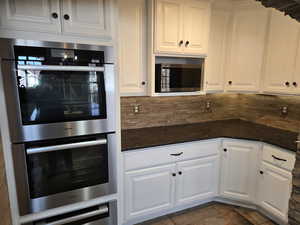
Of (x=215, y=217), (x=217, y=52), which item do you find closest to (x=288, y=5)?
(x=217, y=52)

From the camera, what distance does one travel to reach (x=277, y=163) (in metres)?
2.01

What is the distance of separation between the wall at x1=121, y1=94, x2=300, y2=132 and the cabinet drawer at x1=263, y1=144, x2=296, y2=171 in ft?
1.93

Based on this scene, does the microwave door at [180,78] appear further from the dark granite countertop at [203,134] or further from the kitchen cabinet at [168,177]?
the kitchen cabinet at [168,177]

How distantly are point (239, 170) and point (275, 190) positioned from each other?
1.29 ft

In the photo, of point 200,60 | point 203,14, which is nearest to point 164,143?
point 200,60

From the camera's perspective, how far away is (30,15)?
53.0 inches

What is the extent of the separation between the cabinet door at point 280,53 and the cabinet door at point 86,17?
1902mm

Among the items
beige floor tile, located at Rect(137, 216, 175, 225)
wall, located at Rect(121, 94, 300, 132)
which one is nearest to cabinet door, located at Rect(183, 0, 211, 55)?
wall, located at Rect(121, 94, 300, 132)

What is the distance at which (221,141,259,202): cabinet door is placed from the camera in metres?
Result: 2.25

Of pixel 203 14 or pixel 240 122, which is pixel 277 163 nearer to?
pixel 240 122

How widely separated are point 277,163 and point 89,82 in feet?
6.60

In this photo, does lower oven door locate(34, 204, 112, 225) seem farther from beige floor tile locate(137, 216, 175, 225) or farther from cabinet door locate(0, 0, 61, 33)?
cabinet door locate(0, 0, 61, 33)

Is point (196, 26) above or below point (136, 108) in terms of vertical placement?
above

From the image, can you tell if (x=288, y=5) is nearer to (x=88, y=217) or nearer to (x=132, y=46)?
(x=132, y=46)
